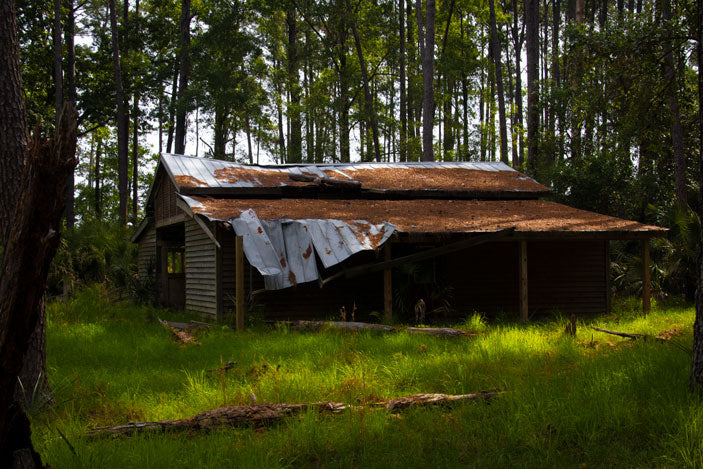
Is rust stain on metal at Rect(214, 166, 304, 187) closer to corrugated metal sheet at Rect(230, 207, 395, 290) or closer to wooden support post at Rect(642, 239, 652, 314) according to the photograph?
corrugated metal sheet at Rect(230, 207, 395, 290)

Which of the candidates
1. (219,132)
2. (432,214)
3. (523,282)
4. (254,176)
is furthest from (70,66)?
(523,282)

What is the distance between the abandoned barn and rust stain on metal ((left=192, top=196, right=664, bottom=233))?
0.05 meters

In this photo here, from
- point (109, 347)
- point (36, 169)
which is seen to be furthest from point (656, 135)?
point (36, 169)

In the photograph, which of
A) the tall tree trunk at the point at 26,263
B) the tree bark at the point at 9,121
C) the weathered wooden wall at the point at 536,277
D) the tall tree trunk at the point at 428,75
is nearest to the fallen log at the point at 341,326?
the weathered wooden wall at the point at 536,277

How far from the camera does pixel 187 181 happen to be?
15133 millimetres

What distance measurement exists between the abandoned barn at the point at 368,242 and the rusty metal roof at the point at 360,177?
0.05 metres

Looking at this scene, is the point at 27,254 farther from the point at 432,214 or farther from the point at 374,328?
the point at 432,214

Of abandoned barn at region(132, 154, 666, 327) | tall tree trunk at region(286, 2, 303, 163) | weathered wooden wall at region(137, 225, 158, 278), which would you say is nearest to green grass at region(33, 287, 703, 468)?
abandoned barn at region(132, 154, 666, 327)

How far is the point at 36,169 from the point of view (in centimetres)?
355

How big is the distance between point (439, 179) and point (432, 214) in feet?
13.1

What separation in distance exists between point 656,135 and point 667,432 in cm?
1189

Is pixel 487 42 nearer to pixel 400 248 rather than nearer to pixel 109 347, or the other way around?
pixel 400 248

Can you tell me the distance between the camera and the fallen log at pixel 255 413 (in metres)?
5.13

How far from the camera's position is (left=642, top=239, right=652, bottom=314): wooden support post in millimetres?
13305
